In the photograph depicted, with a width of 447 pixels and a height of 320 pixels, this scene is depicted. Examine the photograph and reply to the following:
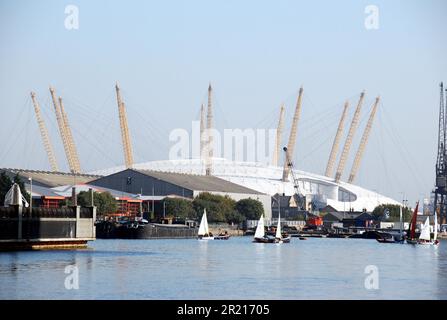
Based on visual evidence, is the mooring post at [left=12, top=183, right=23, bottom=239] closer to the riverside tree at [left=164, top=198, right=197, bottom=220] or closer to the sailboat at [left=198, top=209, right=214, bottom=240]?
the sailboat at [left=198, top=209, right=214, bottom=240]

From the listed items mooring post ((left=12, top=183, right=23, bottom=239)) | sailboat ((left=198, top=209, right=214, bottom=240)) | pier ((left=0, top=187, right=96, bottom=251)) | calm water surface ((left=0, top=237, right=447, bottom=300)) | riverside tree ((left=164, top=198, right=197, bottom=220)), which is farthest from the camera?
riverside tree ((left=164, top=198, right=197, bottom=220))

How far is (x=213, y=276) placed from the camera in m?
70.9

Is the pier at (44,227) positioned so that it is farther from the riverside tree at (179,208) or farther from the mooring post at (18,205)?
the riverside tree at (179,208)

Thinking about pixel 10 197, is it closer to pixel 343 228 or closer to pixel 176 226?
pixel 176 226

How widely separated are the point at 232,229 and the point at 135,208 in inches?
630

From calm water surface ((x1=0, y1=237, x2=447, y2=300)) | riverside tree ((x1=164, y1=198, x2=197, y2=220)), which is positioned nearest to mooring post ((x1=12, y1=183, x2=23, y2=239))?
calm water surface ((x1=0, y1=237, x2=447, y2=300))

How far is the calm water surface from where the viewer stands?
60.0m

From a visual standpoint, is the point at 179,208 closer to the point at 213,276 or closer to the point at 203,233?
the point at 203,233

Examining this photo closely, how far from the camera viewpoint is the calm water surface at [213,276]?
60.0 meters
